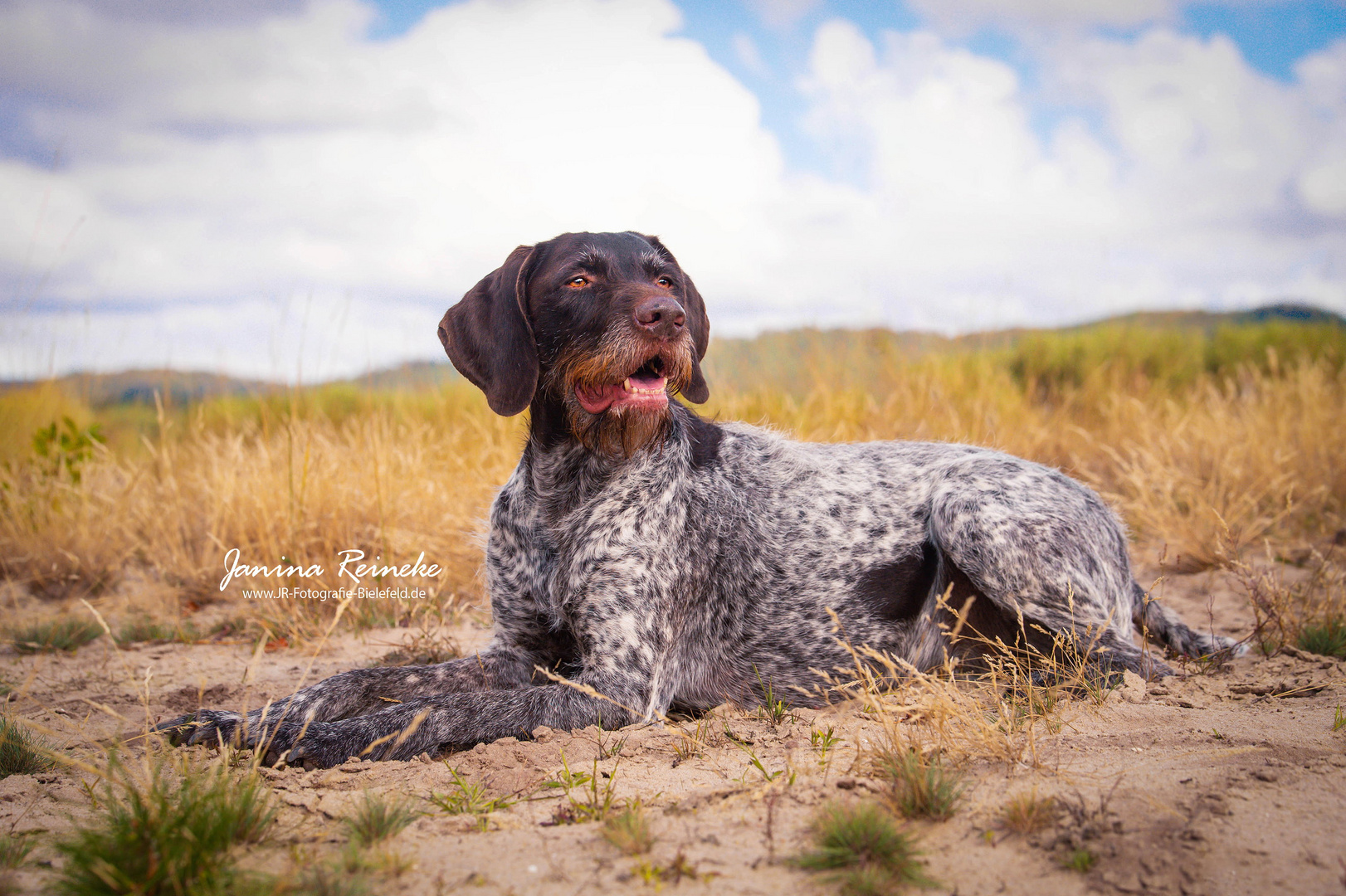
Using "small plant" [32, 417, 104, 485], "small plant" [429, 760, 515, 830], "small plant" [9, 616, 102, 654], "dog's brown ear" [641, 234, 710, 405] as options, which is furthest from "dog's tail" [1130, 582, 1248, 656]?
"small plant" [32, 417, 104, 485]

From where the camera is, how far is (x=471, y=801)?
2408 millimetres

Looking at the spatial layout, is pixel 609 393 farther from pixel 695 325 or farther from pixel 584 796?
pixel 584 796

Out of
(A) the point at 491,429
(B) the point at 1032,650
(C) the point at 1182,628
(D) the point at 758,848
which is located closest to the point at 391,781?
(D) the point at 758,848

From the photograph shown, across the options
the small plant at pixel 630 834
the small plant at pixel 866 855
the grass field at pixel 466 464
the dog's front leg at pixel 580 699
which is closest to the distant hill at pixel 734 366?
the grass field at pixel 466 464

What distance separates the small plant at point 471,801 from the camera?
93.4 inches

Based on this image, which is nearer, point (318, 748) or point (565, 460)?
point (318, 748)

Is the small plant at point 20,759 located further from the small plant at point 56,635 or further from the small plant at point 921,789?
the small plant at point 921,789

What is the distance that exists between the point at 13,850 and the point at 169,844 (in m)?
0.66

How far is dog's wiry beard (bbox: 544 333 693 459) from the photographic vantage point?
3270mm

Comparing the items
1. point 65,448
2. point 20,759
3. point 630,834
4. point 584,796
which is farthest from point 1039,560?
point 65,448

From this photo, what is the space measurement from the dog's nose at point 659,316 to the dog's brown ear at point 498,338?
553mm

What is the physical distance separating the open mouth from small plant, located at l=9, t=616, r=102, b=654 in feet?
12.1

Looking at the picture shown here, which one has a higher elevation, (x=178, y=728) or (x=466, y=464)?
(x=466, y=464)

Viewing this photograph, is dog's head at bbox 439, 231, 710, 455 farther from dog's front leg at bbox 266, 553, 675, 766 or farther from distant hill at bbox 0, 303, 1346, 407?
distant hill at bbox 0, 303, 1346, 407
